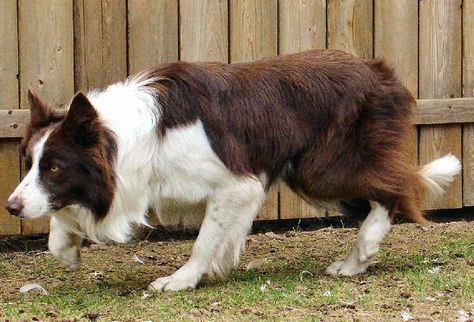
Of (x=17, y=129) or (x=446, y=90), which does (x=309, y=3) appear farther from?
(x=17, y=129)

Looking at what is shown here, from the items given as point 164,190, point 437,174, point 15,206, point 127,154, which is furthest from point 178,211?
point 437,174

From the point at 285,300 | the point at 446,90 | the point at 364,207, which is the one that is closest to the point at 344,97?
the point at 364,207

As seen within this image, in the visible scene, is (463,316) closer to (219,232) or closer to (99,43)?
(219,232)

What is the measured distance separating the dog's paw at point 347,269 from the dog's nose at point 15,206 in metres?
2.04

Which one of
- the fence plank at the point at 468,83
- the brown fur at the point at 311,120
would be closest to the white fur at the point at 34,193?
the brown fur at the point at 311,120

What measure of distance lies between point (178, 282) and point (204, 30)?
2.09 meters

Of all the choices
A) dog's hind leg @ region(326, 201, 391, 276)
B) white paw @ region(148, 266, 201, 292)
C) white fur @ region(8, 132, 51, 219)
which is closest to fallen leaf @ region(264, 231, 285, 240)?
dog's hind leg @ region(326, 201, 391, 276)

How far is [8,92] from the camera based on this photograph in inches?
298

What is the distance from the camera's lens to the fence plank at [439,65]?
334 inches

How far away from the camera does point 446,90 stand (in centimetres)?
855

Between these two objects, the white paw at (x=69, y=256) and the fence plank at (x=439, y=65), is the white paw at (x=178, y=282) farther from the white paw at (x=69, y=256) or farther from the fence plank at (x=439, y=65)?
the fence plank at (x=439, y=65)

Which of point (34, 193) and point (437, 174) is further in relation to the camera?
point (437, 174)

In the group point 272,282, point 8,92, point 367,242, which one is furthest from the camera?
point 8,92

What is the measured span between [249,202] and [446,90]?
98.5 inches
